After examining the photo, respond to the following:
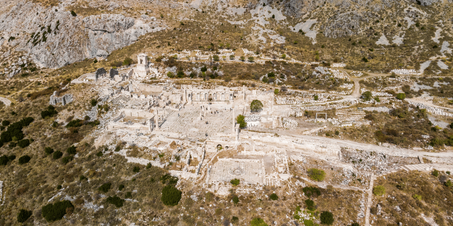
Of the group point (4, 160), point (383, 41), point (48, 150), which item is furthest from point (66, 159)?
point (383, 41)

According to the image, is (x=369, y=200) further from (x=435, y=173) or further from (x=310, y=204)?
(x=435, y=173)

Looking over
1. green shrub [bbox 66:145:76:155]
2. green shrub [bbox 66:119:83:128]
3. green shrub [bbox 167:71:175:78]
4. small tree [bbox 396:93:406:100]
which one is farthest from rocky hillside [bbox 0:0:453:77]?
green shrub [bbox 66:145:76:155]

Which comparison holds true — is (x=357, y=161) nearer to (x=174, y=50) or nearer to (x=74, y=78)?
(x=174, y=50)

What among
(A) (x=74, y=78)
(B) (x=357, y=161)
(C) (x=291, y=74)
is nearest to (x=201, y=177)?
(B) (x=357, y=161)

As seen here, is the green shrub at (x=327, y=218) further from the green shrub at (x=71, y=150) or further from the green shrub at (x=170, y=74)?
the green shrub at (x=170, y=74)

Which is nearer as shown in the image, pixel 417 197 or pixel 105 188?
pixel 417 197

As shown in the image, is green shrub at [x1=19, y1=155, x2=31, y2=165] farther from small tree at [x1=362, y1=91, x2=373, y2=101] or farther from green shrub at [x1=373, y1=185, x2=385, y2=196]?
small tree at [x1=362, y1=91, x2=373, y2=101]
